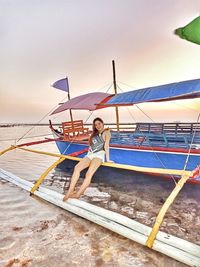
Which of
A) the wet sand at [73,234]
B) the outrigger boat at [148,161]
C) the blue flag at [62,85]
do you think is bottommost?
the wet sand at [73,234]

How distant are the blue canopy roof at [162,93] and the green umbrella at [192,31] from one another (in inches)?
54.9

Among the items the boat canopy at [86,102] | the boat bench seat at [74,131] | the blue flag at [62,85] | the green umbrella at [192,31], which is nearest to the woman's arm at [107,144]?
the green umbrella at [192,31]

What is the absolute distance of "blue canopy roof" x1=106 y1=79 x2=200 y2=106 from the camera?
4043 millimetres

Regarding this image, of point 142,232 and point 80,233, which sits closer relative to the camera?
point 142,232

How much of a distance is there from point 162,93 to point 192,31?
6.66ft

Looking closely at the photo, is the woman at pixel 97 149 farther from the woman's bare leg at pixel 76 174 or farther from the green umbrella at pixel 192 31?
the green umbrella at pixel 192 31

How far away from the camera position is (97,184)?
19.6 ft

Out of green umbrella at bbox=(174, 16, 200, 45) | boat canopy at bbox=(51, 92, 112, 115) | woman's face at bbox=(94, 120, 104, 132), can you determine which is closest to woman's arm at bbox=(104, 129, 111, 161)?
woman's face at bbox=(94, 120, 104, 132)

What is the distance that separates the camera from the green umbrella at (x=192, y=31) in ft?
8.17

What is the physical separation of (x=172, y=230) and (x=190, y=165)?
6.78 feet

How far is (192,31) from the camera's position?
2568mm

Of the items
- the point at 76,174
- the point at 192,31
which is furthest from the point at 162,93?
the point at 76,174

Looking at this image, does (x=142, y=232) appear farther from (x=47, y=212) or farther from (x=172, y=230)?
(x=47, y=212)

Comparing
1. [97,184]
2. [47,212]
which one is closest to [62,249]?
[47,212]
